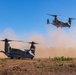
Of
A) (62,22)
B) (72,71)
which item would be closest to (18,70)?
(72,71)

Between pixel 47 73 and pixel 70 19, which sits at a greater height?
pixel 70 19

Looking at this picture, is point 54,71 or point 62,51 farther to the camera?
point 62,51

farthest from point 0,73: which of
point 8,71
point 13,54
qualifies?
point 13,54

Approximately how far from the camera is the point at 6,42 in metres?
57.5

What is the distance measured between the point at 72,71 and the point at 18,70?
4.34 metres

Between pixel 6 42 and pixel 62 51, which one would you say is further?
pixel 62 51

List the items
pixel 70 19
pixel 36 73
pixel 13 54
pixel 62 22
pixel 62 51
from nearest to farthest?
pixel 36 73
pixel 13 54
pixel 62 22
pixel 70 19
pixel 62 51

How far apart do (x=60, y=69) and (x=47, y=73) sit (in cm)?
250

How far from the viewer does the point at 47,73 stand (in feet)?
76.8

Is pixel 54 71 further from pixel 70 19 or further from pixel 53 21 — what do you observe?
pixel 70 19

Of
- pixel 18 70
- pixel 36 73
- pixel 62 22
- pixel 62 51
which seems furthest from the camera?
pixel 62 51

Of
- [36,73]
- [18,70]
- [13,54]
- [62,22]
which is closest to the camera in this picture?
[36,73]

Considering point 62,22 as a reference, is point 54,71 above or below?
A: below

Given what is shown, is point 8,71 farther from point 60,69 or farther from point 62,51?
point 62,51
